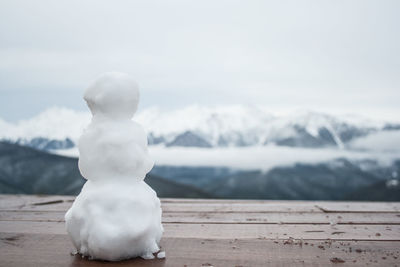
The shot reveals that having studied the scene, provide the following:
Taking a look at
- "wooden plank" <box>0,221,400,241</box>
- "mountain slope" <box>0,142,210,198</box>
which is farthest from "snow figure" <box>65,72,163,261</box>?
"mountain slope" <box>0,142,210,198</box>

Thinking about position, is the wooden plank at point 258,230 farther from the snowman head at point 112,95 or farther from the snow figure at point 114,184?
the snowman head at point 112,95

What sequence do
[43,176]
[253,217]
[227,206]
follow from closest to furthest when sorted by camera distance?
[253,217] → [227,206] → [43,176]

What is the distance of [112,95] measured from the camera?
2.26 m

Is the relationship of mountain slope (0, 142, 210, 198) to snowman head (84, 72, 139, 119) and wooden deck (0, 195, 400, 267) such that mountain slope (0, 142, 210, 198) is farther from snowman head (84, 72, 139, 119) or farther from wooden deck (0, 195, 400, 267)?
snowman head (84, 72, 139, 119)

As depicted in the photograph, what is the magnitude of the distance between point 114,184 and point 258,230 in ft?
3.40

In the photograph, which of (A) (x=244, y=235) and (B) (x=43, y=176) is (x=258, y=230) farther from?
(B) (x=43, y=176)

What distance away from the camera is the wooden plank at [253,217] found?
324 cm

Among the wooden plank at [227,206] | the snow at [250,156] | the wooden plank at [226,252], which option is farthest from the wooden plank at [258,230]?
the snow at [250,156]

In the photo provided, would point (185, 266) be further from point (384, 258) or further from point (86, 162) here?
point (384, 258)

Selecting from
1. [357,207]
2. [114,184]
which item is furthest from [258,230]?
[357,207]

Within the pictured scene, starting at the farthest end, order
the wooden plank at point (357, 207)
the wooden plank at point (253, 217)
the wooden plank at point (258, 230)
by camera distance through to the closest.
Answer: the wooden plank at point (357, 207)
the wooden plank at point (253, 217)
the wooden plank at point (258, 230)

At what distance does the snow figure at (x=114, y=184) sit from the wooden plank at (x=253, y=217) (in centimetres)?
99

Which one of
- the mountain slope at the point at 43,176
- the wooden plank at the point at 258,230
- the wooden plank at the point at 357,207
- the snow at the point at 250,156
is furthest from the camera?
the snow at the point at 250,156

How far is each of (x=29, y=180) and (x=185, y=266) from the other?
392 inches
